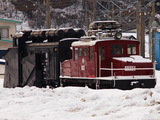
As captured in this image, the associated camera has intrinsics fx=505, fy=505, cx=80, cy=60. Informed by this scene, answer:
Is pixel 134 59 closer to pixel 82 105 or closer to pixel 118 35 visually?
pixel 118 35

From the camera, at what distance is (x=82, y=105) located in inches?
594

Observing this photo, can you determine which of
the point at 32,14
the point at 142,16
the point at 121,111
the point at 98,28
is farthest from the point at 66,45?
the point at 32,14

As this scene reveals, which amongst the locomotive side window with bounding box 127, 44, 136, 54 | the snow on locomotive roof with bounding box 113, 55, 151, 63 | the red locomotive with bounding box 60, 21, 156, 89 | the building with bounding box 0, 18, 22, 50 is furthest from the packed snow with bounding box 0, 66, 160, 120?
the building with bounding box 0, 18, 22, 50

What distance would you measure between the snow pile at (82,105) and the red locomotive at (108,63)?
388 centimetres

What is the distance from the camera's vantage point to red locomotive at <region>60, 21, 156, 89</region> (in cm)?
2159

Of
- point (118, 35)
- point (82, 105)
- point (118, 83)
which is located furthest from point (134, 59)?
point (82, 105)

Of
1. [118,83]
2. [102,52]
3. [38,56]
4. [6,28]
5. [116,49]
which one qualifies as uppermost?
[6,28]

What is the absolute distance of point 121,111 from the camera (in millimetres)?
13312

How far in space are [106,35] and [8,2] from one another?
313 feet

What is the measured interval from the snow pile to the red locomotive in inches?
153

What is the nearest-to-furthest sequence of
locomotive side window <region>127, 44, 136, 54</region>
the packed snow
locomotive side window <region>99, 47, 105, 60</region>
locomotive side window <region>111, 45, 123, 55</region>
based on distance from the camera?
the packed snow
locomotive side window <region>99, 47, 105, 60</region>
locomotive side window <region>111, 45, 123, 55</region>
locomotive side window <region>127, 44, 136, 54</region>

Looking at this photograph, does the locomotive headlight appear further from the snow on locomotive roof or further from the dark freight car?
the dark freight car

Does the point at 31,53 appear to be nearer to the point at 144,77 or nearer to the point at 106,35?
the point at 106,35

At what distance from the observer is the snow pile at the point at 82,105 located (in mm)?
13013
